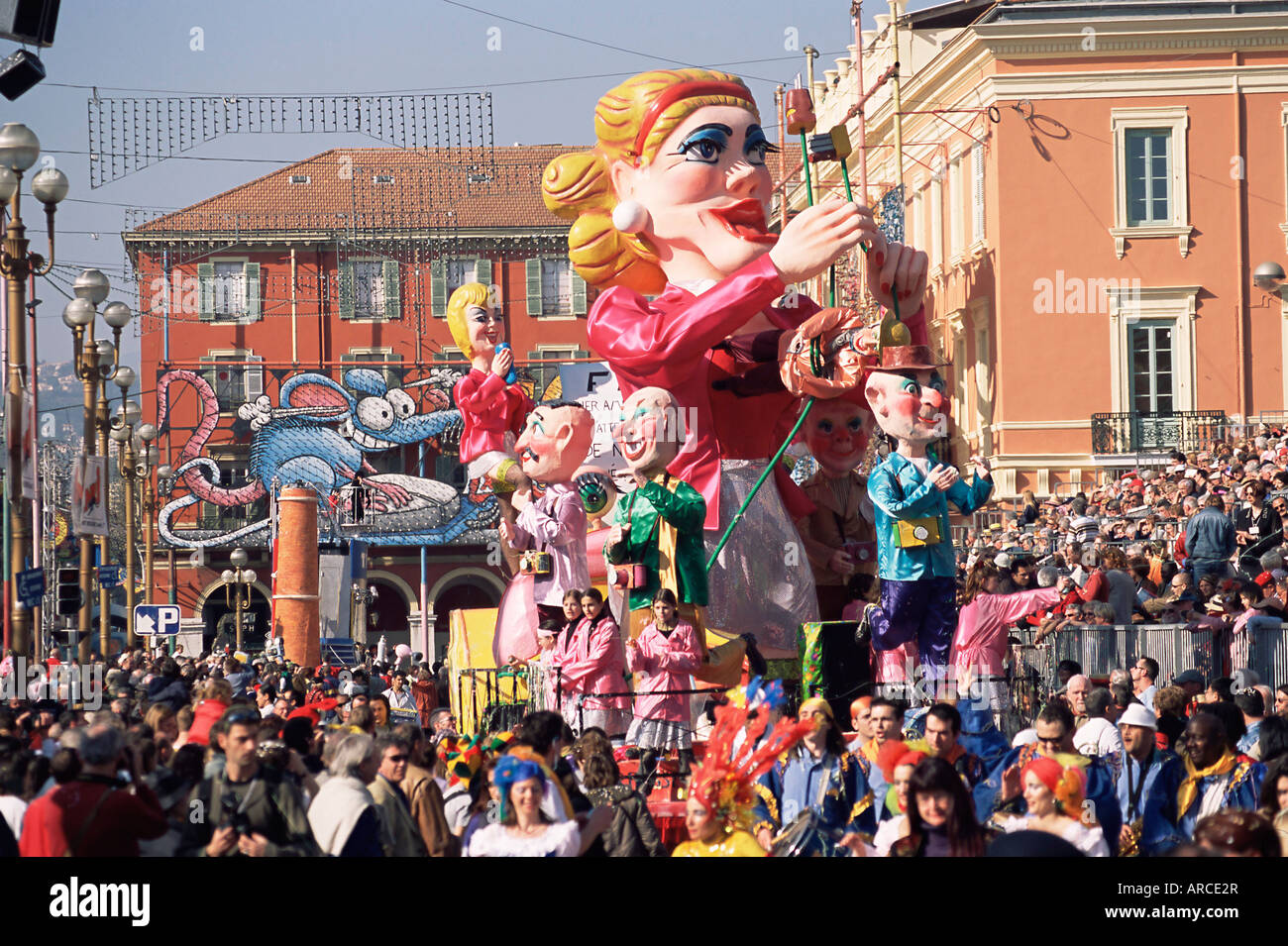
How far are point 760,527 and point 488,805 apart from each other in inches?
264

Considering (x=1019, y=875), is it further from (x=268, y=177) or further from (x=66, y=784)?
(x=268, y=177)

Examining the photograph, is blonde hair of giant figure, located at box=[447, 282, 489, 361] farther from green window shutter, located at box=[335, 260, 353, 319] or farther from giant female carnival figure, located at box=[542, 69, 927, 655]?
green window shutter, located at box=[335, 260, 353, 319]

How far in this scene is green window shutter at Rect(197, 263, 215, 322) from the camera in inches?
2279

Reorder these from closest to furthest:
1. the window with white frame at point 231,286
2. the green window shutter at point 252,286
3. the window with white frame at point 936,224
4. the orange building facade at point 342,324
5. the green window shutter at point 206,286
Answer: the window with white frame at point 936,224 < the orange building facade at point 342,324 < the green window shutter at point 206,286 < the window with white frame at point 231,286 < the green window shutter at point 252,286

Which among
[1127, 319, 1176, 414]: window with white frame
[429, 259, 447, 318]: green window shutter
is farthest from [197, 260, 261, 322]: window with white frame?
[1127, 319, 1176, 414]: window with white frame

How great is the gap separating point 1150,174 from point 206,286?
3470cm

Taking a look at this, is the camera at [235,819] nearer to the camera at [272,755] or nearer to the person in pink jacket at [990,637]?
the camera at [272,755]

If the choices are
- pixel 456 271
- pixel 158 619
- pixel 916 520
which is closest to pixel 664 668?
pixel 916 520

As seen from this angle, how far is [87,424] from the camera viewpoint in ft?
66.9

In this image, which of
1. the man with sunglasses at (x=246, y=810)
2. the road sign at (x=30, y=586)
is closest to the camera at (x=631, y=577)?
the road sign at (x=30, y=586)

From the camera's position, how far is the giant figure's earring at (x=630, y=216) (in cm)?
1438

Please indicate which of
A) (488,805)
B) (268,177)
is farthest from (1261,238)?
(268,177)

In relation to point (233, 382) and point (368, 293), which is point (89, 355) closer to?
point (233, 382)

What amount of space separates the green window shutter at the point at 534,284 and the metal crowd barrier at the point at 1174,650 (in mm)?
47069
